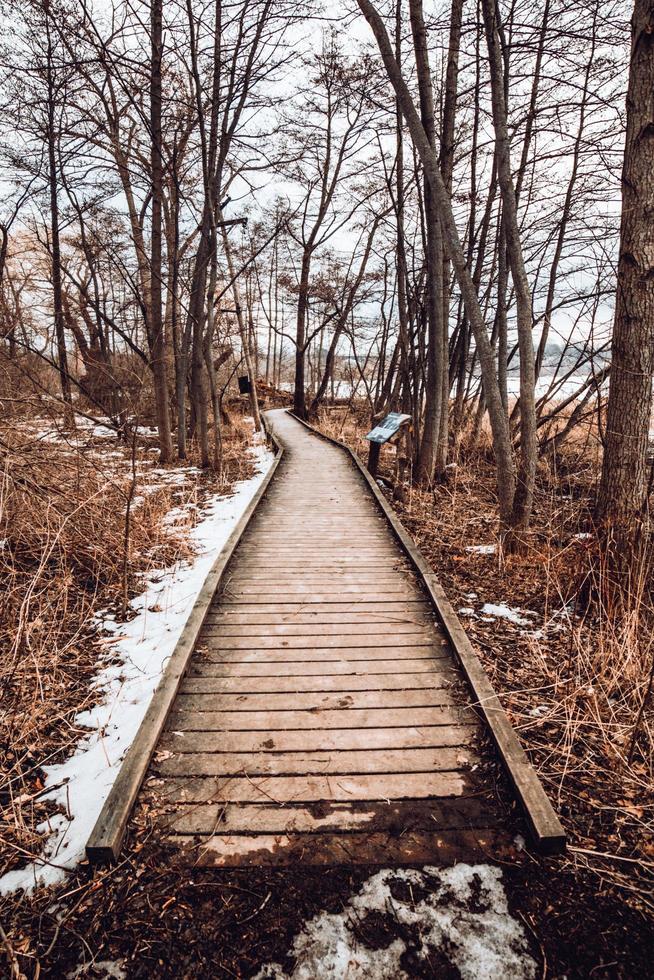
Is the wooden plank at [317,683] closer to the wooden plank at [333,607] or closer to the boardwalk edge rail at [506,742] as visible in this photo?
the boardwalk edge rail at [506,742]

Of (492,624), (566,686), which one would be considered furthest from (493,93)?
(566,686)

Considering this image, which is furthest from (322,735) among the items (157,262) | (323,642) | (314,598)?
(157,262)

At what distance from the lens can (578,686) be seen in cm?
279

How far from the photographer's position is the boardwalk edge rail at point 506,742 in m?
1.96

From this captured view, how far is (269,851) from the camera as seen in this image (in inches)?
77.2

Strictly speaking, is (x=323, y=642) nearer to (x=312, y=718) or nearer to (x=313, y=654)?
(x=313, y=654)

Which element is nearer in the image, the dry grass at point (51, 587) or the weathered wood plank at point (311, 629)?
the dry grass at point (51, 587)

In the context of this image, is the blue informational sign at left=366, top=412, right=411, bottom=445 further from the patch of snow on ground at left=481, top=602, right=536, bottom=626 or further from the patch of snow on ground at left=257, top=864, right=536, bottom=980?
the patch of snow on ground at left=257, top=864, right=536, bottom=980

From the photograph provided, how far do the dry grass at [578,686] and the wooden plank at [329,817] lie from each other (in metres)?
0.49

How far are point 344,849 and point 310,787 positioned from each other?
1.15 feet

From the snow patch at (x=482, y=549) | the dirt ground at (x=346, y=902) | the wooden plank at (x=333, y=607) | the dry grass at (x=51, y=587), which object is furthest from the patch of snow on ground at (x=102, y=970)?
the snow patch at (x=482, y=549)

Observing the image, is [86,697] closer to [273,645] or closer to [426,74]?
[273,645]

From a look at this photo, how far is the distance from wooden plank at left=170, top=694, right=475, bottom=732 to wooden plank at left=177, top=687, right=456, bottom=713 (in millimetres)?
34

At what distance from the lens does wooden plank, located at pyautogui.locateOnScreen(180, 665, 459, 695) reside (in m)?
2.99
